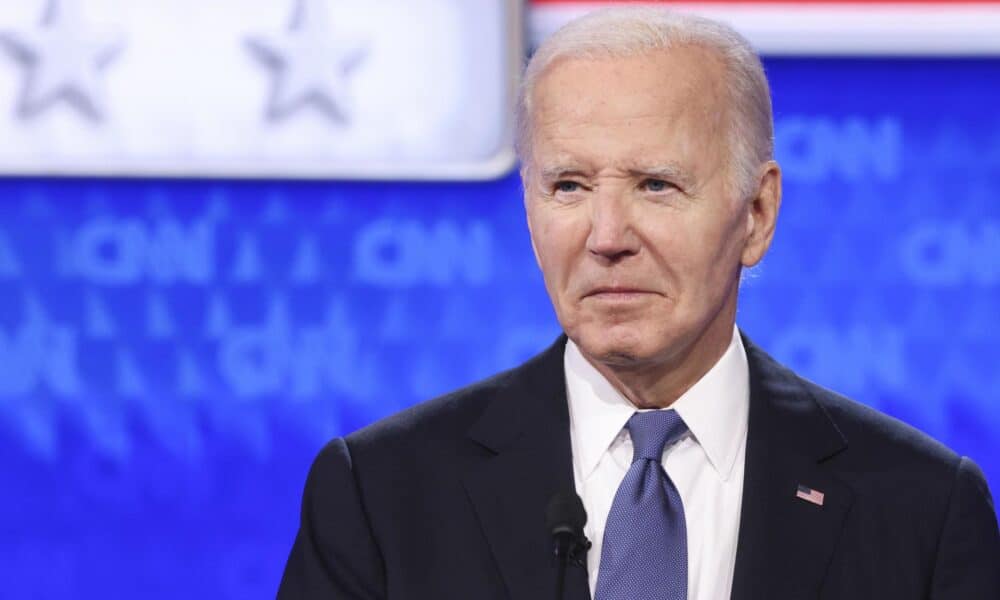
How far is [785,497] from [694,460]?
11cm

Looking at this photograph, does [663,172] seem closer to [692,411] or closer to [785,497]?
[692,411]

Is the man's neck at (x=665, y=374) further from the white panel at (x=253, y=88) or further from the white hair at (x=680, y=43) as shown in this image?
the white panel at (x=253, y=88)

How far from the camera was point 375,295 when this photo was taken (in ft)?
8.48

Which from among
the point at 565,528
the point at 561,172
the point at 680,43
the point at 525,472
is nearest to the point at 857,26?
the point at 680,43

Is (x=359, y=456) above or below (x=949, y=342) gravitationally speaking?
below

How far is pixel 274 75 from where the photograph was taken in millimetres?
2572

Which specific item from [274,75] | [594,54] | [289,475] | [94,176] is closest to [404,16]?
[274,75]

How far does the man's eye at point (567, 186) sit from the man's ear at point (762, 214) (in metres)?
0.23

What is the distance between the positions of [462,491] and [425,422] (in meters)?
0.12

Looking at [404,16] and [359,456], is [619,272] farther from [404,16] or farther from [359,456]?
[404,16]

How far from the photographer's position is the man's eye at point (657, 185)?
1.62m

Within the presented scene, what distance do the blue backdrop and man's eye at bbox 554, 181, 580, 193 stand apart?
921mm

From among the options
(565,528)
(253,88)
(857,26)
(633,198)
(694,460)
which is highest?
(857,26)

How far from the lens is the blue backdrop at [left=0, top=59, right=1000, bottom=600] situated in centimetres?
257
